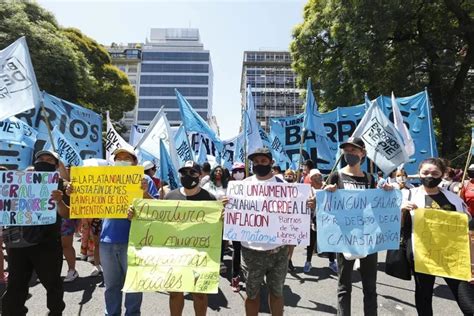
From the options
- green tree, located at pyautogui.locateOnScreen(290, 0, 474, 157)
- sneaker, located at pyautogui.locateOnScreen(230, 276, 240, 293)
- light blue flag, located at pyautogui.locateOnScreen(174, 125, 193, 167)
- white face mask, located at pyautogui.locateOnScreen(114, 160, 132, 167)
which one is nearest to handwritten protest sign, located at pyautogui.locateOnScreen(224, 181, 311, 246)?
white face mask, located at pyautogui.locateOnScreen(114, 160, 132, 167)

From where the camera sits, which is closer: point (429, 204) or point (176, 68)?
point (429, 204)

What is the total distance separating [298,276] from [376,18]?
1172 cm

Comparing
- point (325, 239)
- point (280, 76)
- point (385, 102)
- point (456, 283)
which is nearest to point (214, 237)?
point (325, 239)

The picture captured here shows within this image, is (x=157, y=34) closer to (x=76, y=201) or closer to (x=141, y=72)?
(x=141, y=72)

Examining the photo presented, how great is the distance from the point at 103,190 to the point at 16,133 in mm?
4061

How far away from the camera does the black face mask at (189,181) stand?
11.9 ft

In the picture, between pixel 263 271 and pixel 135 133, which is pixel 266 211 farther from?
pixel 135 133

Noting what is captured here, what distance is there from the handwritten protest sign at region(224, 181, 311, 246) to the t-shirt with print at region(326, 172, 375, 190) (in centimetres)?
34

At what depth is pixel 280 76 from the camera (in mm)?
82188

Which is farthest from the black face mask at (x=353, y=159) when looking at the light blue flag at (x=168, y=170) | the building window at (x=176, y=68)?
the building window at (x=176, y=68)

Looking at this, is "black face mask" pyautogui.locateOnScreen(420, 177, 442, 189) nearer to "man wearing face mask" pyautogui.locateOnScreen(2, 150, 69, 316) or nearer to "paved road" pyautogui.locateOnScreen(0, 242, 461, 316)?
"paved road" pyautogui.locateOnScreen(0, 242, 461, 316)

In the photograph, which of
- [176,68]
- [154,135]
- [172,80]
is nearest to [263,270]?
[154,135]

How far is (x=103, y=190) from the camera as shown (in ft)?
11.9

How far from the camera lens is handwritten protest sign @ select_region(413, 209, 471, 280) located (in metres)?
3.31
